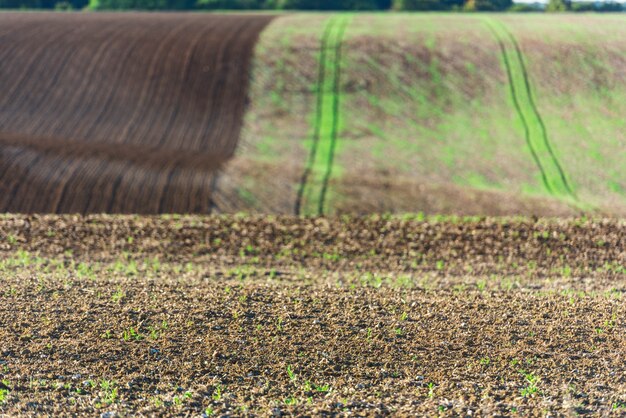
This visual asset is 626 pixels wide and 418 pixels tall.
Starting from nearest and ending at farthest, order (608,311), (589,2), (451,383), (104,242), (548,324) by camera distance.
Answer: (451,383), (548,324), (608,311), (104,242), (589,2)

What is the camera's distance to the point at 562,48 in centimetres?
4162

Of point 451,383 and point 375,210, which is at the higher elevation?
point 451,383

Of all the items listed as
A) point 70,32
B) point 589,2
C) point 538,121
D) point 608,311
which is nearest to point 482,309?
point 608,311

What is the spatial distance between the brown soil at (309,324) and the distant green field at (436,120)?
283 inches

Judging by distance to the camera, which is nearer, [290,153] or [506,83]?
[290,153]

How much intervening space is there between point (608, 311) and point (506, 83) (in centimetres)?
2578

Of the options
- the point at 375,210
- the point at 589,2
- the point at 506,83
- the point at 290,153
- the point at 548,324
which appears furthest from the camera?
the point at 589,2

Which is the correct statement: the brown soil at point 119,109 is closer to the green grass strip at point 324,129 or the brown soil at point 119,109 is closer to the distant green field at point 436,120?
the distant green field at point 436,120

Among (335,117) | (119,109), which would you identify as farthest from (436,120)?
(119,109)

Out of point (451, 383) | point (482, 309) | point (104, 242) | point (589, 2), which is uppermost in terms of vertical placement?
point (451, 383)

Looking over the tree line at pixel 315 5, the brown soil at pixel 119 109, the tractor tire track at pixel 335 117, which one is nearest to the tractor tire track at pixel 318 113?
the tractor tire track at pixel 335 117

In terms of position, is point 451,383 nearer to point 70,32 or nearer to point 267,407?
point 267,407

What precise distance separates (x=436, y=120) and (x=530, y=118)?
408 cm

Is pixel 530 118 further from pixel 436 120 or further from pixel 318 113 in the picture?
pixel 318 113
